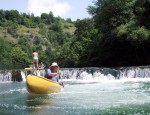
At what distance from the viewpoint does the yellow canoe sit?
2066 centimetres

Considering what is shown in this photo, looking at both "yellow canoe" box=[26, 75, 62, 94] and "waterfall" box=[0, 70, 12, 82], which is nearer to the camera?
"yellow canoe" box=[26, 75, 62, 94]

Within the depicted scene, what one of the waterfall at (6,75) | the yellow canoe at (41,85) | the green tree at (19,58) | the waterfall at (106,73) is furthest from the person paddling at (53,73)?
the green tree at (19,58)

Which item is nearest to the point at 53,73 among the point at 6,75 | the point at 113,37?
the point at 6,75

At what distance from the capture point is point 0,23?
19012 centimetres

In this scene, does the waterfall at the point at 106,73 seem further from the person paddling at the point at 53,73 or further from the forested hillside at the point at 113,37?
the person paddling at the point at 53,73

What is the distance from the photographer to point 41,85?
2083 cm

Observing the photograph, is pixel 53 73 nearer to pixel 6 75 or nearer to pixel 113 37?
pixel 6 75

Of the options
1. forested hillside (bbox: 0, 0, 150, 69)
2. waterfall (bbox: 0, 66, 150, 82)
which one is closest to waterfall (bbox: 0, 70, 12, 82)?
waterfall (bbox: 0, 66, 150, 82)

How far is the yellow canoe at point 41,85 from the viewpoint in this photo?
67.8 feet

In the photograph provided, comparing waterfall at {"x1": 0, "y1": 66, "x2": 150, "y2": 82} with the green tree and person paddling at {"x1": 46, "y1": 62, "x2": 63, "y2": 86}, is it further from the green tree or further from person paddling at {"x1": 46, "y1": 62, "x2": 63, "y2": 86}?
the green tree

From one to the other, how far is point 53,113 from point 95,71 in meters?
21.9

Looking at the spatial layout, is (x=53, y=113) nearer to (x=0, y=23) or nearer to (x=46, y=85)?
(x=46, y=85)

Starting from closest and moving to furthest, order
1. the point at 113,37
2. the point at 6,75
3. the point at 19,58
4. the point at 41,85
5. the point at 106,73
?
the point at 41,85
the point at 106,73
the point at 6,75
the point at 113,37
the point at 19,58

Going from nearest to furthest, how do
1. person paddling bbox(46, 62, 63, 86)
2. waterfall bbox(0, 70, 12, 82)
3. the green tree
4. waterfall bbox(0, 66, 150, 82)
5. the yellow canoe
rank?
the yellow canoe, person paddling bbox(46, 62, 63, 86), waterfall bbox(0, 66, 150, 82), waterfall bbox(0, 70, 12, 82), the green tree
